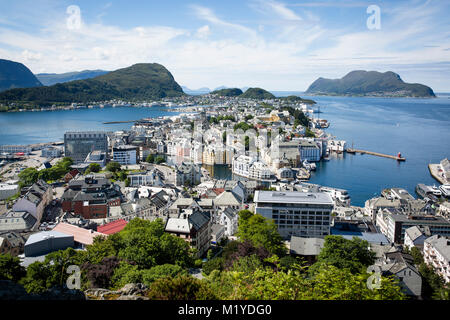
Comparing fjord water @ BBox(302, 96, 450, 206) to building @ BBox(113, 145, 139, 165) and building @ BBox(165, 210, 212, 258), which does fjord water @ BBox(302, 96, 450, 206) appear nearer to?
building @ BBox(165, 210, 212, 258)

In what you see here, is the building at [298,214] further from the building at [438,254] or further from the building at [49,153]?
the building at [49,153]

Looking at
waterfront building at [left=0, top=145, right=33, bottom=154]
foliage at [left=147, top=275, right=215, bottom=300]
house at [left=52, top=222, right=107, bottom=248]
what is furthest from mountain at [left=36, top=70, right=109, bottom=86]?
foliage at [left=147, top=275, right=215, bottom=300]

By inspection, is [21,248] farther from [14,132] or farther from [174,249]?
[14,132]

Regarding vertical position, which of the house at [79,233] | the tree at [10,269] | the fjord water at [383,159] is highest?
the tree at [10,269]

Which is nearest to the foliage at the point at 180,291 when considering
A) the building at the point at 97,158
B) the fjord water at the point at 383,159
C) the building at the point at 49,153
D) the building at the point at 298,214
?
the building at the point at 298,214

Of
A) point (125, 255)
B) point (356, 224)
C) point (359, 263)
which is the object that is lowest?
point (356, 224)

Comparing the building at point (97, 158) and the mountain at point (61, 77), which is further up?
the mountain at point (61, 77)

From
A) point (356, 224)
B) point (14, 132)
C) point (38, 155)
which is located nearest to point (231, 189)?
point (356, 224)
